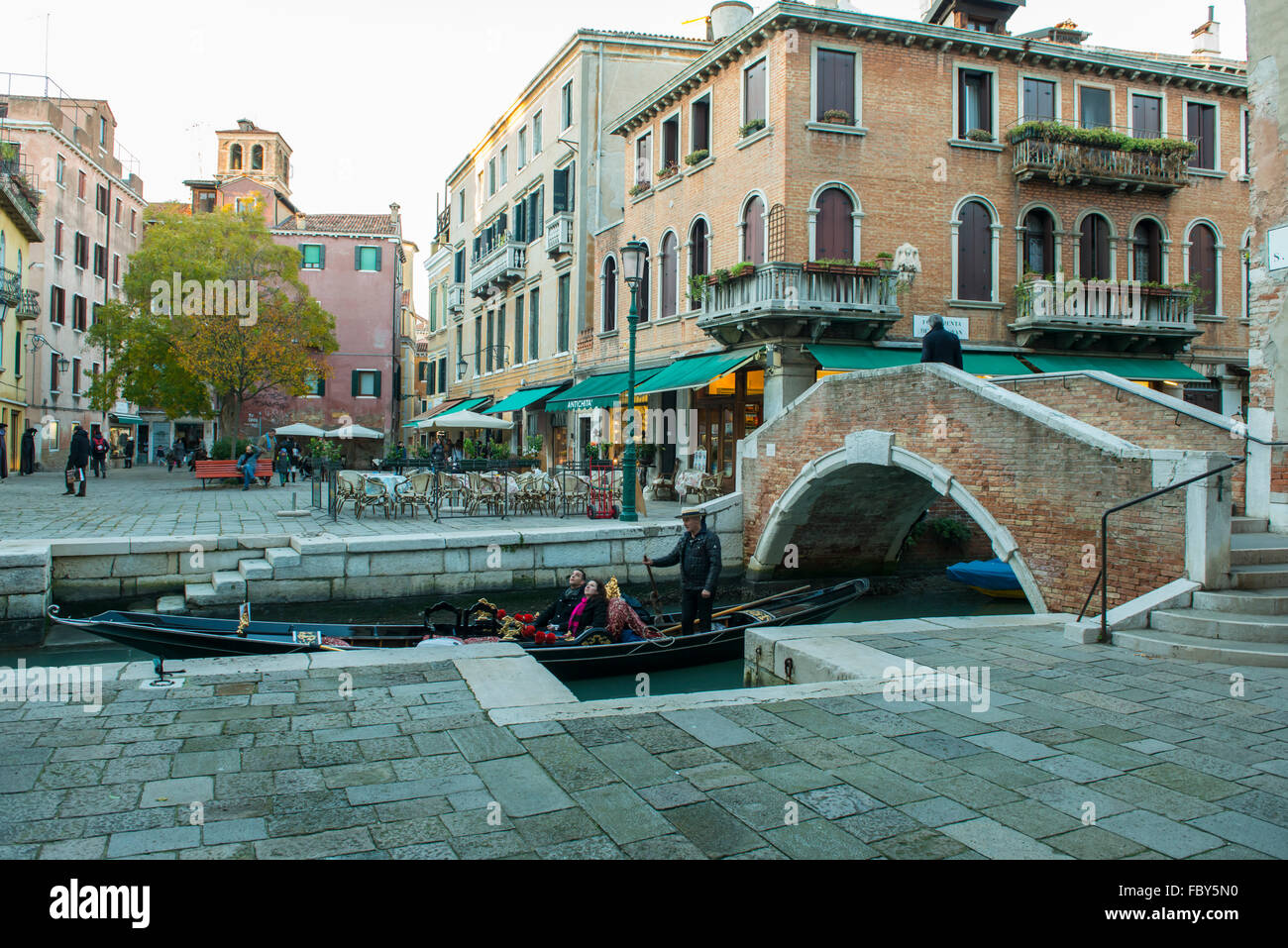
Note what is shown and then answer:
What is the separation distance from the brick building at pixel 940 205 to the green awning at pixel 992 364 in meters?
0.06

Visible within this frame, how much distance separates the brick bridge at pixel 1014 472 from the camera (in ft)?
26.8

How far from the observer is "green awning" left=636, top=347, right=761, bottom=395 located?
57.9ft

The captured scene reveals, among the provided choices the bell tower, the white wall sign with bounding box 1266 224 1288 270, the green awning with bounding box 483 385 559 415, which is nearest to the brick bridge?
the white wall sign with bounding box 1266 224 1288 270

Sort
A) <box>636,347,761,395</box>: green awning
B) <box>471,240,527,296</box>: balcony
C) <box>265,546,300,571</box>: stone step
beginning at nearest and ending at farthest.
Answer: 1. <box>265,546,300,571</box>: stone step
2. <box>636,347,761,395</box>: green awning
3. <box>471,240,527,296</box>: balcony

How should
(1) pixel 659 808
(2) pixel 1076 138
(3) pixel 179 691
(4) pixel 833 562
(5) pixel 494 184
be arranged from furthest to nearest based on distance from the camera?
(5) pixel 494 184, (2) pixel 1076 138, (4) pixel 833 562, (3) pixel 179 691, (1) pixel 659 808

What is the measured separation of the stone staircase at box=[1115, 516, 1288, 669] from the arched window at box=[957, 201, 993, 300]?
11.6 metres

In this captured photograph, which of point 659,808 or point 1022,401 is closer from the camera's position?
point 659,808

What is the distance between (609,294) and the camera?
25.0 meters

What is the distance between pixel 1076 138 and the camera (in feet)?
63.2

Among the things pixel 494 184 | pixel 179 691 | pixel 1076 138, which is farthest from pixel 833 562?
pixel 494 184

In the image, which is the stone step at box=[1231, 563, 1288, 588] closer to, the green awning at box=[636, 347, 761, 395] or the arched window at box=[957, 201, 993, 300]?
the green awning at box=[636, 347, 761, 395]
